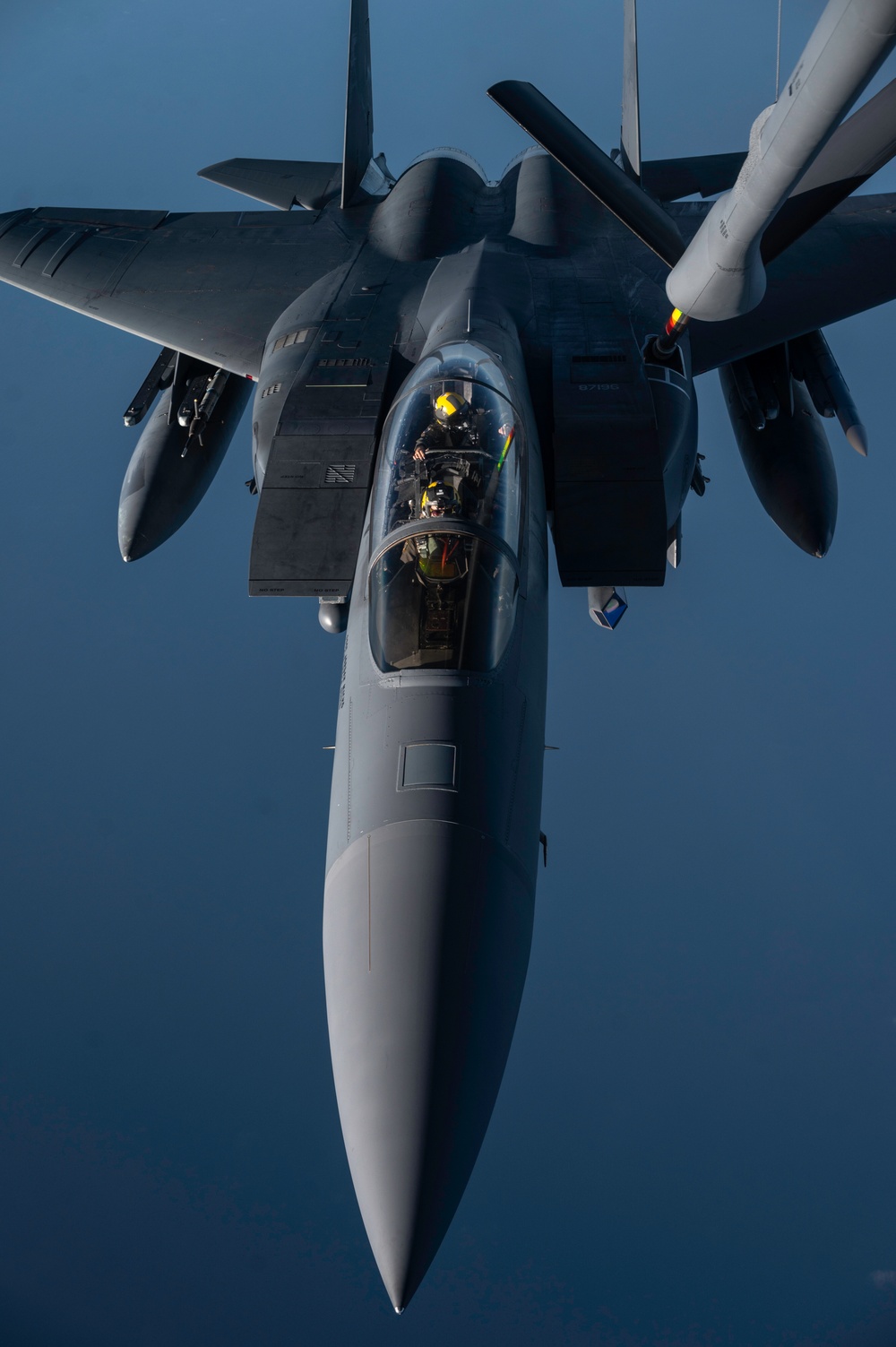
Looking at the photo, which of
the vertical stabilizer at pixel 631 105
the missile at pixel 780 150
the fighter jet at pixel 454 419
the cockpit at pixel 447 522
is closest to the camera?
the missile at pixel 780 150

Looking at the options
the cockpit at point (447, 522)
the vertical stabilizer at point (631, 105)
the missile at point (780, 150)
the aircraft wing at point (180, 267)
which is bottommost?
the cockpit at point (447, 522)

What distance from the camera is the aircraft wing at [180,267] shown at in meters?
11.1

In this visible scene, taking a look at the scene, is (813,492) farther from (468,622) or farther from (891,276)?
(468,622)

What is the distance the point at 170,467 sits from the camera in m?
11.1

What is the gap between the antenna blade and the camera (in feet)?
24.4

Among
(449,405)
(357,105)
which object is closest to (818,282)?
(449,405)

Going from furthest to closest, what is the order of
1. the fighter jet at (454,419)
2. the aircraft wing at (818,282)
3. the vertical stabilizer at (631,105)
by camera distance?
the vertical stabilizer at (631,105), the aircraft wing at (818,282), the fighter jet at (454,419)

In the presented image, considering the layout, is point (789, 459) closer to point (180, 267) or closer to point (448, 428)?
point (448, 428)

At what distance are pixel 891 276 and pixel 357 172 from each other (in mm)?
7323

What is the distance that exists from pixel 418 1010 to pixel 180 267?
420 inches

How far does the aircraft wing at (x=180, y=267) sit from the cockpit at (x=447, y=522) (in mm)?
4026

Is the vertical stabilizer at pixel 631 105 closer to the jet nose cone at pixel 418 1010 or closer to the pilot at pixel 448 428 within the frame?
the pilot at pixel 448 428

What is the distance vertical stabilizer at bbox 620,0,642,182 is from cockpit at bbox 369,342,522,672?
6472 millimetres

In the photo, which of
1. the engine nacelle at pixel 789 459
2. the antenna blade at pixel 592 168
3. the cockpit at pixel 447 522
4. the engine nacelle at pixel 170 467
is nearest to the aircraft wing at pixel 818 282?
the engine nacelle at pixel 789 459
